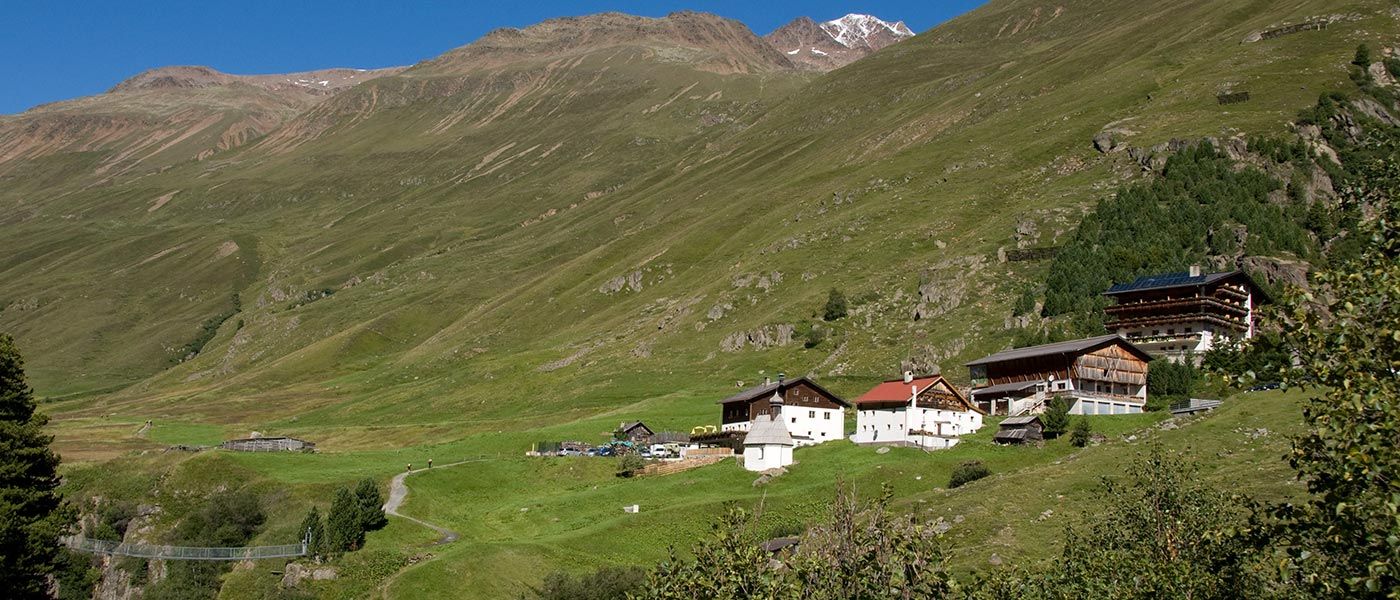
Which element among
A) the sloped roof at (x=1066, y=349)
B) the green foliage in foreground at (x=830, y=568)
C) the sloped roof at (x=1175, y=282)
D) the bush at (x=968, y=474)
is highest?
the sloped roof at (x=1175, y=282)

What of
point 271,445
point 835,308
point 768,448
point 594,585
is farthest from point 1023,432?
point 271,445

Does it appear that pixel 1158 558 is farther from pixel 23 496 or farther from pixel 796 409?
pixel 796 409

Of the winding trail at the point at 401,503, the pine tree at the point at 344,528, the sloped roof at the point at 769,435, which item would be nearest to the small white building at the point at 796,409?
the sloped roof at the point at 769,435

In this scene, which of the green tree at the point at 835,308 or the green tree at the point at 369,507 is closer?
the green tree at the point at 369,507

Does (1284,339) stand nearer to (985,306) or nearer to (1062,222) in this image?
(985,306)

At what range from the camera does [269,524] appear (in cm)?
8562

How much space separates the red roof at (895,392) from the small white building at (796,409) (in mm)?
7521

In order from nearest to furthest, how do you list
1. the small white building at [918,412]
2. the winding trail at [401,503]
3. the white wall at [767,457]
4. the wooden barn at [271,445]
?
the winding trail at [401,503] < the white wall at [767,457] < the small white building at [918,412] < the wooden barn at [271,445]

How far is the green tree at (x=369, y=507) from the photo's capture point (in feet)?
253

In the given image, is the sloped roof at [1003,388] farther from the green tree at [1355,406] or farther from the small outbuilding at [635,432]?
the green tree at [1355,406]

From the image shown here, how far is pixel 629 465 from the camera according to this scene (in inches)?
3814

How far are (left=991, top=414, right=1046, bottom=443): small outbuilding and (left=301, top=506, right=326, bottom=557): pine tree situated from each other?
5164 centimetres

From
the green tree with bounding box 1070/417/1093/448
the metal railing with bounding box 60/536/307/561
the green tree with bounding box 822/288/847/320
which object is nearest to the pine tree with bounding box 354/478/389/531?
the metal railing with bounding box 60/536/307/561

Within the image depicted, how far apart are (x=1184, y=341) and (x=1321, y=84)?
94.2m
